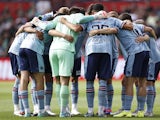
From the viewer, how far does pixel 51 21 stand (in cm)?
1694

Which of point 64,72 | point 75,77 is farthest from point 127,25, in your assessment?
point 75,77

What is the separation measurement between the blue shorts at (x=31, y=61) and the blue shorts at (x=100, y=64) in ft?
3.53

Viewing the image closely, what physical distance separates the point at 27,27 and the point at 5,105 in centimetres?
360

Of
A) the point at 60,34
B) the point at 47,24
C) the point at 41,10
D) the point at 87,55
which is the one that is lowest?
the point at 87,55

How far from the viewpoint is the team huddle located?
16.5m

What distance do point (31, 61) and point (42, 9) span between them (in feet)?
70.4

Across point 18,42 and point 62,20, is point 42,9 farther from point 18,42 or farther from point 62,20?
point 62,20

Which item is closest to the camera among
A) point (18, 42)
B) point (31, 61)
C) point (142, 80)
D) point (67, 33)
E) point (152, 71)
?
point (67, 33)

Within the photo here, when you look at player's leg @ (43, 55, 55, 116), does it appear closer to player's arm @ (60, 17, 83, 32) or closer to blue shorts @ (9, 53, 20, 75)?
blue shorts @ (9, 53, 20, 75)

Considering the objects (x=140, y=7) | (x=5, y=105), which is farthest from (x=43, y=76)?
(x=140, y=7)

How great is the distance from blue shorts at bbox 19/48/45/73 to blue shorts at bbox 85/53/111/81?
1.08 metres

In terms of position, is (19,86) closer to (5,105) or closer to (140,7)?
(5,105)

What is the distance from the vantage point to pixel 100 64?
16.7 meters

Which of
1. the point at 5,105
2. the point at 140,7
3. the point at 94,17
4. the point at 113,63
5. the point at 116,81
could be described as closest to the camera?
the point at 94,17
